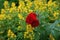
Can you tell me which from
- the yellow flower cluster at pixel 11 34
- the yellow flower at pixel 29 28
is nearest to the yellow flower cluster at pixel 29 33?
the yellow flower at pixel 29 28

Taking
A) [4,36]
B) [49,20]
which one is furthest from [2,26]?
[49,20]

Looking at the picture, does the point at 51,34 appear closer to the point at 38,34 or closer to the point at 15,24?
the point at 38,34

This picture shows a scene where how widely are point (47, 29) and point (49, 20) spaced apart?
470 mm

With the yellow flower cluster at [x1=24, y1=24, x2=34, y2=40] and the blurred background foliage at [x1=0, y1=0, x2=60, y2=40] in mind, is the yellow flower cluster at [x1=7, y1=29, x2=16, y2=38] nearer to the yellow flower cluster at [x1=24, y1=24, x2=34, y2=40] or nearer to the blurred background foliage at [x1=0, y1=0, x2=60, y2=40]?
the blurred background foliage at [x1=0, y1=0, x2=60, y2=40]

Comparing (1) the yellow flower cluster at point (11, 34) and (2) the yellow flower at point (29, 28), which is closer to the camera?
(2) the yellow flower at point (29, 28)

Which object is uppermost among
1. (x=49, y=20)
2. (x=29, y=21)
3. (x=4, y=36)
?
(x=29, y=21)

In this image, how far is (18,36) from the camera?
3.02 metres

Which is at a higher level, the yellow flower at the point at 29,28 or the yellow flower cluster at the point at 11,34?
the yellow flower at the point at 29,28

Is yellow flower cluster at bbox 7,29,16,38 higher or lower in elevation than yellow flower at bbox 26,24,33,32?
lower

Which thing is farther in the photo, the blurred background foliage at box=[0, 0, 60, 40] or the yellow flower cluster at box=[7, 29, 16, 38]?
the yellow flower cluster at box=[7, 29, 16, 38]

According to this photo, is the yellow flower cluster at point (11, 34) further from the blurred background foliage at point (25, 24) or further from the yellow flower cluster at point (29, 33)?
the yellow flower cluster at point (29, 33)

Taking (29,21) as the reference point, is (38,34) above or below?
below

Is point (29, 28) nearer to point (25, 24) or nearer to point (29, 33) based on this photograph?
point (29, 33)

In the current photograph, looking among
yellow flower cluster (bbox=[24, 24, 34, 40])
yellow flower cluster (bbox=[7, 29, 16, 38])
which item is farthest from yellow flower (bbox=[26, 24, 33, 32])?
yellow flower cluster (bbox=[7, 29, 16, 38])
